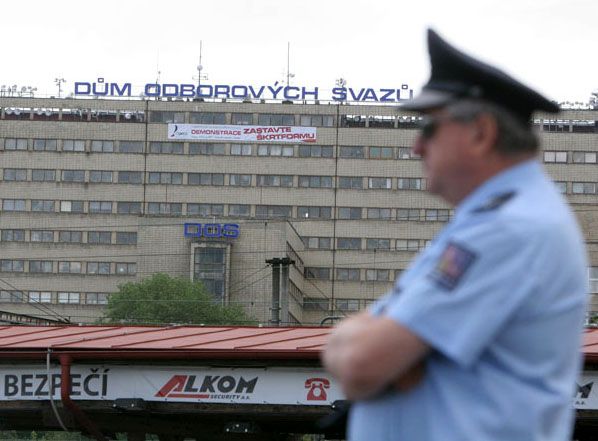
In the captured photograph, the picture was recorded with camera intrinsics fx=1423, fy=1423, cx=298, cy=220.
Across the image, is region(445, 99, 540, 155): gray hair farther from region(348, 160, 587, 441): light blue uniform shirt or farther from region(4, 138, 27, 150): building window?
region(4, 138, 27, 150): building window

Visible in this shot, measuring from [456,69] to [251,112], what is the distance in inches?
4369

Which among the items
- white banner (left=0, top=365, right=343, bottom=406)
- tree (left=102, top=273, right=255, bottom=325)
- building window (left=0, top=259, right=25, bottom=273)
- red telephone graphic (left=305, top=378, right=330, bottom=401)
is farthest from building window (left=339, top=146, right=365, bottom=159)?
red telephone graphic (left=305, top=378, right=330, bottom=401)

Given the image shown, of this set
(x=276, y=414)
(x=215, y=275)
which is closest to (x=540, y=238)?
(x=276, y=414)

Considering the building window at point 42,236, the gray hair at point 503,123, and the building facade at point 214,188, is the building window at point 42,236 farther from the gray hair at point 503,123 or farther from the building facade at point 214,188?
the gray hair at point 503,123

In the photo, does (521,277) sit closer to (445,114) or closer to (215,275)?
(445,114)

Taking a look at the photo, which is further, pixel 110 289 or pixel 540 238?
pixel 110 289

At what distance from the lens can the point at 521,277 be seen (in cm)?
229

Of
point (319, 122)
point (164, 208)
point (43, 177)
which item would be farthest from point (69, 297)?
point (319, 122)

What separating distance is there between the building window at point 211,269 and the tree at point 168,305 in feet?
27.0

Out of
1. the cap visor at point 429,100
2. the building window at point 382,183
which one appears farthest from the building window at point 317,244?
the cap visor at point 429,100

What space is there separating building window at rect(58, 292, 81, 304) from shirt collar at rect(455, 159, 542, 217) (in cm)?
10967

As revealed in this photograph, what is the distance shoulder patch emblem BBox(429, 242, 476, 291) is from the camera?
2.32m

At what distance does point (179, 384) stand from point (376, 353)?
12.9m

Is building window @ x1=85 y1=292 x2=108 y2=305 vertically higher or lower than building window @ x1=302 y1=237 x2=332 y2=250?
lower
